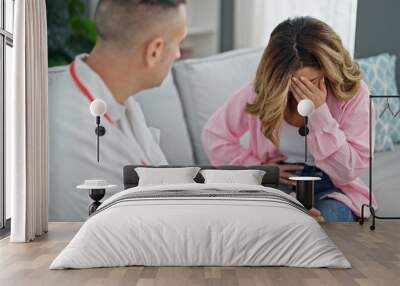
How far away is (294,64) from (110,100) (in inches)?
76.2

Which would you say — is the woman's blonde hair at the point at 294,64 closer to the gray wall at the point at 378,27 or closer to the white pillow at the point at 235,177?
the gray wall at the point at 378,27

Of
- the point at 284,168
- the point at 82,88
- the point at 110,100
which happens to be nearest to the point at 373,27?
the point at 284,168

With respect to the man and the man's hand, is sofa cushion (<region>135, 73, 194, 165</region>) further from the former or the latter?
the man's hand

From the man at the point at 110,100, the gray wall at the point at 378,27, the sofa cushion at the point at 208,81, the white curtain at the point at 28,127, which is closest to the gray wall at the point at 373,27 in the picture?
the gray wall at the point at 378,27

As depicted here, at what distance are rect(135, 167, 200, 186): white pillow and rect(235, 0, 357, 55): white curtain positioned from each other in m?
1.47

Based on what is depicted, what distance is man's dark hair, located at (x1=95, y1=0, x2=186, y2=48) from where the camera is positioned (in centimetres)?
698

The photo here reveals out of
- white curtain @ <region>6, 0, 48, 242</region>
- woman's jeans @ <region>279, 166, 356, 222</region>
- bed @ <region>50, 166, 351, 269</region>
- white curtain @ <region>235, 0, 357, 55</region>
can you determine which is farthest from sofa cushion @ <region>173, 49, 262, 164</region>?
bed @ <region>50, 166, 351, 269</region>

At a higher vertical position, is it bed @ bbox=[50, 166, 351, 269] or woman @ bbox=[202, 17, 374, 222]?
woman @ bbox=[202, 17, 374, 222]

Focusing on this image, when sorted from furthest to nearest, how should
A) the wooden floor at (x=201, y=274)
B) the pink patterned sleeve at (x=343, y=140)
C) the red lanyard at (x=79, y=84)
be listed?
the red lanyard at (x=79, y=84)
the pink patterned sleeve at (x=343, y=140)
the wooden floor at (x=201, y=274)

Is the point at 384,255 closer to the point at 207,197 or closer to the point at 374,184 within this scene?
→ the point at 207,197

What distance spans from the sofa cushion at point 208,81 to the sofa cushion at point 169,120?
7 cm

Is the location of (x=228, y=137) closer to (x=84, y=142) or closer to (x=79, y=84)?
(x=84, y=142)

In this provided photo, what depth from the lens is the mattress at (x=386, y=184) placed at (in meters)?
7.02

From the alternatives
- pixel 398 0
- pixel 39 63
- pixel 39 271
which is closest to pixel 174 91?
pixel 39 63
